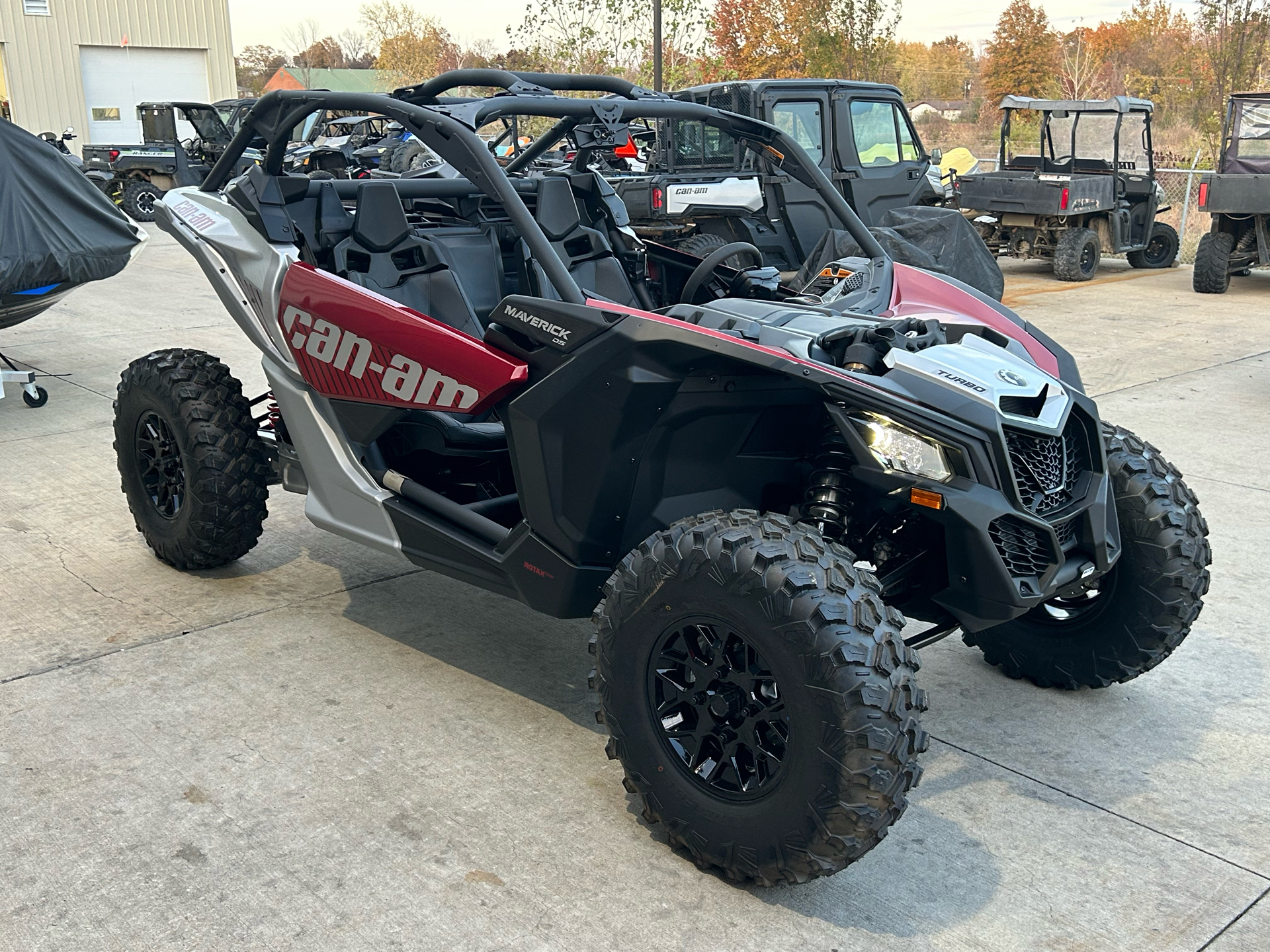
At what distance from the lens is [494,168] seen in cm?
335

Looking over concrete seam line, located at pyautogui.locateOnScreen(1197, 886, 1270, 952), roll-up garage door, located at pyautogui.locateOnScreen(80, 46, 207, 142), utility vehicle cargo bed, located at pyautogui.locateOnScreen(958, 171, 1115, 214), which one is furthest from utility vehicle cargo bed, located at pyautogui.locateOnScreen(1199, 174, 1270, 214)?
roll-up garage door, located at pyautogui.locateOnScreen(80, 46, 207, 142)

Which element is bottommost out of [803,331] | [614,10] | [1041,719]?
[1041,719]

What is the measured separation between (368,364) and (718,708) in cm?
157

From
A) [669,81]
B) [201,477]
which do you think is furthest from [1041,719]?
[669,81]

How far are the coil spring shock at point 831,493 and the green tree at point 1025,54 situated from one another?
44.2m

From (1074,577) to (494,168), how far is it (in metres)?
1.84

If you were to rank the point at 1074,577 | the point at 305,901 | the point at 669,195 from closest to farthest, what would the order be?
the point at 305,901
the point at 1074,577
the point at 669,195

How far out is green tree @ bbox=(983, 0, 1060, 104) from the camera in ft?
145

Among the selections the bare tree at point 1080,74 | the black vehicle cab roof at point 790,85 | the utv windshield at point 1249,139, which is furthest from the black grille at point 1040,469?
the bare tree at point 1080,74

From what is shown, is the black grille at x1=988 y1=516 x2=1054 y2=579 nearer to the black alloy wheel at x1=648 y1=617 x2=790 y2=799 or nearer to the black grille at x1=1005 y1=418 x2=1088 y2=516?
the black grille at x1=1005 y1=418 x2=1088 y2=516

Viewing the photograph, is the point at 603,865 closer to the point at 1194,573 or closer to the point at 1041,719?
the point at 1041,719

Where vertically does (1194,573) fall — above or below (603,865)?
above

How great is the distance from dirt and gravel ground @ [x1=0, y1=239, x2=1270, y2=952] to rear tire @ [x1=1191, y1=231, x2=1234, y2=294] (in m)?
8.39

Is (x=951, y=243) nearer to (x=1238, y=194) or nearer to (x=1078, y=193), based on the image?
(x=1238, y=194)
